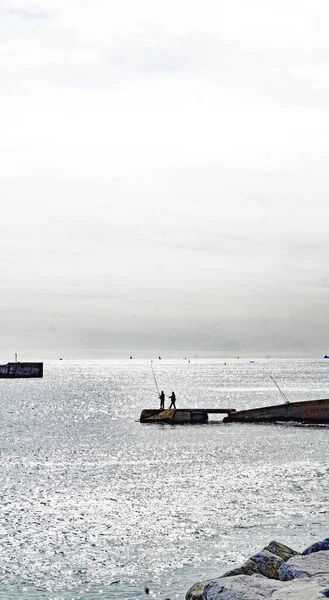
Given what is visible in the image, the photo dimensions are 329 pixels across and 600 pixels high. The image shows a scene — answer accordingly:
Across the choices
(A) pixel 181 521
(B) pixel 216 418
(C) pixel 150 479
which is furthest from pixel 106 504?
(B) pixel 216 418

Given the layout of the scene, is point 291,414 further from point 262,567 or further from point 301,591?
point 301,591

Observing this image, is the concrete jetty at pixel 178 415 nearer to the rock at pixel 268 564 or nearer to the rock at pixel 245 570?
the rock at pixel 268 564

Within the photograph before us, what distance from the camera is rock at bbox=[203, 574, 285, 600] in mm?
17845

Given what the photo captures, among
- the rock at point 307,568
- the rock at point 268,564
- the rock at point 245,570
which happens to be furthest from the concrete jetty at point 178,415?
the rock at point 307,568

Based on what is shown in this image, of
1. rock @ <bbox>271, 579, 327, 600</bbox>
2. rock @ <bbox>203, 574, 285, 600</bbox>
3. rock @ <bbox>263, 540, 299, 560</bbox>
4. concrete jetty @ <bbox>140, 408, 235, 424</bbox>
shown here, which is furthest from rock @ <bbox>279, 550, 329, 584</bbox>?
concrete jetty @ <bbox>140, 408, 235, 424</bbox>

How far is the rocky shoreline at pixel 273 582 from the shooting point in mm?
17453

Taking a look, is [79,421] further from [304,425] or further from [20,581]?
[20,581]

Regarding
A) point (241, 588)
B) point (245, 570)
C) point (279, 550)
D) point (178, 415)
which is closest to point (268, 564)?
point (245, 570)

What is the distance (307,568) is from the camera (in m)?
19.7

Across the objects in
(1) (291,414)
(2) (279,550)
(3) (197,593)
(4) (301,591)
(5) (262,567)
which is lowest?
(3) (197,593)

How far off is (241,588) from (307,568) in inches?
87.9

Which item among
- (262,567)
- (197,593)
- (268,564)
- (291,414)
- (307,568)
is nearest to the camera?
(307,568)

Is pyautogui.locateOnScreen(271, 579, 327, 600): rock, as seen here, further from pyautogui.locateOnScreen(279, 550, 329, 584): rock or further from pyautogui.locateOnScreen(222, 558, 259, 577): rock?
A: pyautogui.locateOnScreen(222, 558, 259, 577): rock

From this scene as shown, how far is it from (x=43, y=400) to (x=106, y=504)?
361 ft
